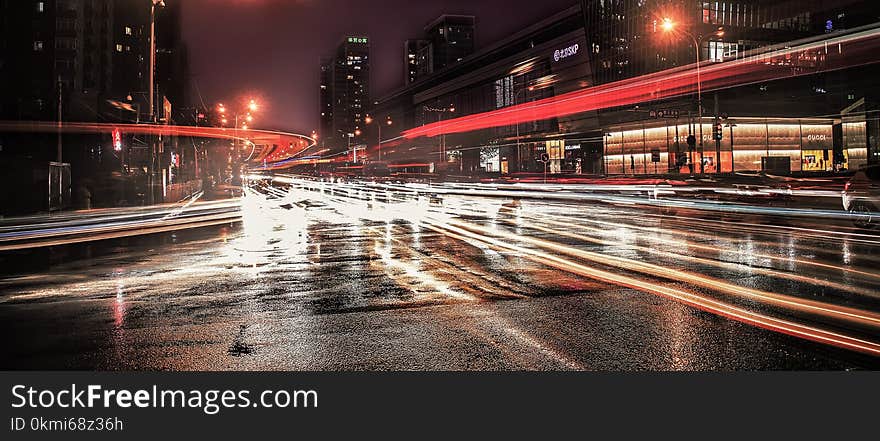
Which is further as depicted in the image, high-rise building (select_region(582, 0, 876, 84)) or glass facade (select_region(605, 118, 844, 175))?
high-rise building (select_region(582, 0, 876, 84))

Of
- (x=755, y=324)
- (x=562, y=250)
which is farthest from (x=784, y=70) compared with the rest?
(x=755, y=324)

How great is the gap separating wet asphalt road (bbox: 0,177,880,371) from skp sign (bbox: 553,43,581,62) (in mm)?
71292

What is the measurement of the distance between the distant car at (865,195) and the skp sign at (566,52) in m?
68.6

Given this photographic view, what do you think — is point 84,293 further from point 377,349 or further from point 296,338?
point 377,349

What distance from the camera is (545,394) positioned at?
16.3ft

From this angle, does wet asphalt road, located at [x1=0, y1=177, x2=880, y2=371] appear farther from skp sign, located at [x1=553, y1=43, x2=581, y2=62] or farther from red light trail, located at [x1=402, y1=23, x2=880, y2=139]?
skp sign, located at [x1=553, y1=43, x2=581, y2=62]

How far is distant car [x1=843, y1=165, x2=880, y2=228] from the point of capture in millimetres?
17328

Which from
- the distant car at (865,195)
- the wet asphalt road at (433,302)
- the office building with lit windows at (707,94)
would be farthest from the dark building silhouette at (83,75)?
the office building with lit windows at (707,94)

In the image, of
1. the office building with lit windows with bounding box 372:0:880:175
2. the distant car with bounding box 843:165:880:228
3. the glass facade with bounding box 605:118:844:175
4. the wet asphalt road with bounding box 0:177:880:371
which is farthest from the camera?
the glass facade with bounding box 605:118:844:175

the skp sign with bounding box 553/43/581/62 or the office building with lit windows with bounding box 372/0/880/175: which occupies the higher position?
the skp sign with bounding box 553/43/581/62

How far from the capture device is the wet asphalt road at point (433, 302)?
583 cm

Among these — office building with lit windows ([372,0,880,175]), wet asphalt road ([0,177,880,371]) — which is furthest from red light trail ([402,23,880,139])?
wet asphalt road ([0,177,880,371])

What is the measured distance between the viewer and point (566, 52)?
85.8 m

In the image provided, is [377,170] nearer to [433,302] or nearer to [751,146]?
[751,146]
